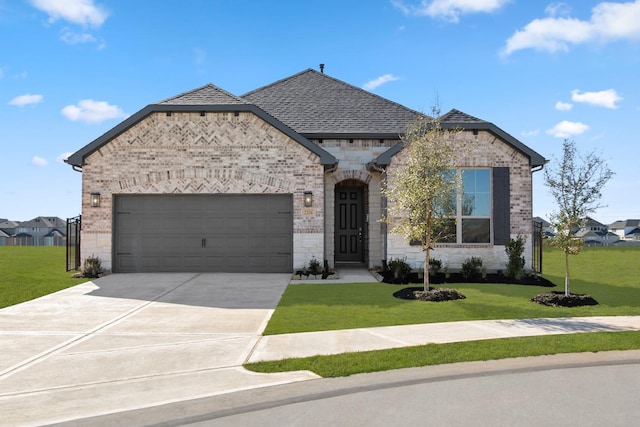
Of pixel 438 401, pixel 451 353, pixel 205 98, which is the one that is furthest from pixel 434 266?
pixel 438 401

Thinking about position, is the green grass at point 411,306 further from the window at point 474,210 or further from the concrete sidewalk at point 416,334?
the window at point 474,210

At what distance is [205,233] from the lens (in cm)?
1572

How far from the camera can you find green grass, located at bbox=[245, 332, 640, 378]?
5750 millimetres

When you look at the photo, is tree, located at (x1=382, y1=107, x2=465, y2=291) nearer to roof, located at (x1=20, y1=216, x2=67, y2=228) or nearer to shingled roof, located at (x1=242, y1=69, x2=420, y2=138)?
shingled roof, located at (x1=242, y1=69, x2=420, y2=138)

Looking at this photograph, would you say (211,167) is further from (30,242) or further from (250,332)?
(30,242)

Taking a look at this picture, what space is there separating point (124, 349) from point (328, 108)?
13742mm

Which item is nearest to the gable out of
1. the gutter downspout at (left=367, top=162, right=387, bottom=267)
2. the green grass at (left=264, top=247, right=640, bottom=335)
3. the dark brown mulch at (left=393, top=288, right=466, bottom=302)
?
the gutter downspout at (left=367, top=162, right=387, bottom=267)

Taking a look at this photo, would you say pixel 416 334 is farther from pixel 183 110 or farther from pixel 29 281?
pixel 29 281

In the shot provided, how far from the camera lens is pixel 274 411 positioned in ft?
14.8

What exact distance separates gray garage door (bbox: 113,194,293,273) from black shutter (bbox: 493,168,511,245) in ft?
21.2

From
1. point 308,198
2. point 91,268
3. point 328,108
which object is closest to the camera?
point 91,268

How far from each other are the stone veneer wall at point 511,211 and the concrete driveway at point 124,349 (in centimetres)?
506

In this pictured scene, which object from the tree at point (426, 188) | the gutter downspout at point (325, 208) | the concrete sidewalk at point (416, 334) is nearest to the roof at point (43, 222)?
the gutter downspout at point (325, 208)

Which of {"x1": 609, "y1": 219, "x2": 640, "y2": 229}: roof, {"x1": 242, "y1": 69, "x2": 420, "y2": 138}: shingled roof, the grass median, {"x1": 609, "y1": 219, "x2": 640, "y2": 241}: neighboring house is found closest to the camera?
the grass median
